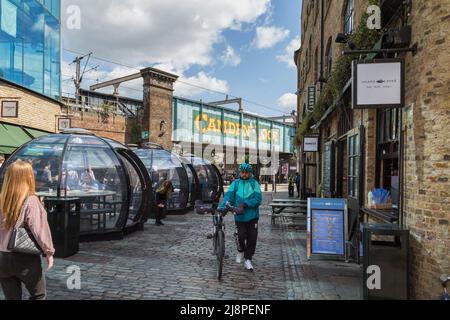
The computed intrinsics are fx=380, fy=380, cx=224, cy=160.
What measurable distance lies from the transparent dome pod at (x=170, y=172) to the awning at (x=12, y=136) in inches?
171

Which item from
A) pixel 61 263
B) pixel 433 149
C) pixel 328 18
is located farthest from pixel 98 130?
pixel 433 149

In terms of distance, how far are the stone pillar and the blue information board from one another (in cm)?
1862

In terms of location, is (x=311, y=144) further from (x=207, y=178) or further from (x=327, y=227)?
(x=327, y=227)

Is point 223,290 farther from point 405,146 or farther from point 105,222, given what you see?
point 105,222

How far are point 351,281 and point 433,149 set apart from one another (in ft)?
7.85

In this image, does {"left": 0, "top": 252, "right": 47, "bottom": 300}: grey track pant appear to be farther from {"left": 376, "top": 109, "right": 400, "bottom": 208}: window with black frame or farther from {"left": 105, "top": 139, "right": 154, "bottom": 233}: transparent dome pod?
{"left": 105, "top": 139, "right": 154, "bottom": 233}: transparent dome pod

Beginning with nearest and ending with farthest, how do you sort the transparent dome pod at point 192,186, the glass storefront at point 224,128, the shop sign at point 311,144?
the transparent dome pod at point 192,186 < the shop sign at point 311,144 < the glass storefront at point 224,128

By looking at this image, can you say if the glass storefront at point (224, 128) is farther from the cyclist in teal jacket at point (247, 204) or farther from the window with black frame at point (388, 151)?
the cyclist in teal jacket at point (247, 204)

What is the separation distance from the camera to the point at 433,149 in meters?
4.39

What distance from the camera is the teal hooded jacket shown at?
6082mm

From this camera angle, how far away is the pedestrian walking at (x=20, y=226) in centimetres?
337

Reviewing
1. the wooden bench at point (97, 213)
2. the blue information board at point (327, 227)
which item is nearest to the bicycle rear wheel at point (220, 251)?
the blue information board at point (327, 227)

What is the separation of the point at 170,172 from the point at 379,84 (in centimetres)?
996
